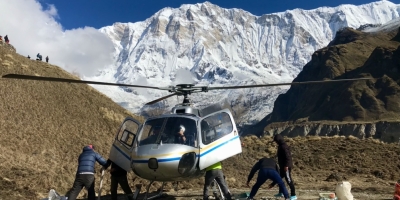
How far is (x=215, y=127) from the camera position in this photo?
487 inches

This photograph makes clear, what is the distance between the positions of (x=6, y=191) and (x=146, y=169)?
5.79 metres

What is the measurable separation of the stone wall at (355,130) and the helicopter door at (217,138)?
98482mm

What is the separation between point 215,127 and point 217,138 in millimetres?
349

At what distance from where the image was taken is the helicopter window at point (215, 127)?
12.1m

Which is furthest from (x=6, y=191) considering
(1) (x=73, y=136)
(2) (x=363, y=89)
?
(2) (x=363, y=89)

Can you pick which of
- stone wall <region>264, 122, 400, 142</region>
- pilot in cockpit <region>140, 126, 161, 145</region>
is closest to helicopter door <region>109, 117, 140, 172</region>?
pilot in cockpit <region>140, 126, 161, 145</region>

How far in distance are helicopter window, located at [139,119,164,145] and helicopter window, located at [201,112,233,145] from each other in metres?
1.23

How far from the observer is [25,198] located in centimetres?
1374

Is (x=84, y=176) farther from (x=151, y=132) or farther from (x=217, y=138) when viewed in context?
(x=217, y=138)

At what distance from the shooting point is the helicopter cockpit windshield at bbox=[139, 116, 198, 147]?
1176 cm

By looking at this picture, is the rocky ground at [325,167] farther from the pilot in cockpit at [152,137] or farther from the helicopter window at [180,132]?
the helicopter window at [180,132]

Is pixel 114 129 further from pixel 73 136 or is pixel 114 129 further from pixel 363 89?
pixel 363 89

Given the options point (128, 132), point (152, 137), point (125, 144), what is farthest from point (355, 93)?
point (152, 137)

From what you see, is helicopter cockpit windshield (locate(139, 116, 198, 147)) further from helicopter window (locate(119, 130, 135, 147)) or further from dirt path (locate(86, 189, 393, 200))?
dirt path (locate(86, 189, 393, 200))
